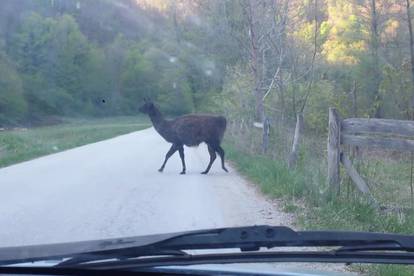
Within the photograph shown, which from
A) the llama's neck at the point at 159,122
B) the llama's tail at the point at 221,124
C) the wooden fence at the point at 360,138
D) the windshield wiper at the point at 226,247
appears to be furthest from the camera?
the llama's neck at the point at 159,122

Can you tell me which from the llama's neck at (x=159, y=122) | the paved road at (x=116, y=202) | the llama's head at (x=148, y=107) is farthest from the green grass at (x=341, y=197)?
the llama's head at (x=148, y=107)

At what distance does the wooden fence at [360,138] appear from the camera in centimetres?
935

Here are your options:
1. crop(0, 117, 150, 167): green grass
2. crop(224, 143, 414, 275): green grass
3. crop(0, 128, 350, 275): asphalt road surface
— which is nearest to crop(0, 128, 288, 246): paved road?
crop(0, 128, 350, 275): asphalt road surface

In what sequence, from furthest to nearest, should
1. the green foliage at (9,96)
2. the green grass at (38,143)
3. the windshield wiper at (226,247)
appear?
the green foliage at (9,96), the green grass at (38,143), the windshield wiper at (226,247)

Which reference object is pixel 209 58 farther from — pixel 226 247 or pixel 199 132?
pixel 226 247

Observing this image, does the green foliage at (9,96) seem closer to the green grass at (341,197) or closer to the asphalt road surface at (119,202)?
the asphalt road surface at (119,202)

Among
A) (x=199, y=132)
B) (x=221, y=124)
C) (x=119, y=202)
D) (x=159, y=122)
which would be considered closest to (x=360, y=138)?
(x=119, y=202)

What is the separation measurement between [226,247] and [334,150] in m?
6.60

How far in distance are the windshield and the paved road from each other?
3 centimetres

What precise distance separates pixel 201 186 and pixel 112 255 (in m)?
9.93

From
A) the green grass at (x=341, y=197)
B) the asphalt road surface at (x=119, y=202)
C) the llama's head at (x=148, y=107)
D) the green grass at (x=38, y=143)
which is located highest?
the llama's head at (x=148, y=107)

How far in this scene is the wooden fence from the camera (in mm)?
9352

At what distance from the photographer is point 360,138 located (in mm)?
9969

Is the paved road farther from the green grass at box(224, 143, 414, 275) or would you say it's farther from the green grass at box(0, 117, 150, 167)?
the green grass at box(0, 117, 150, 167)
